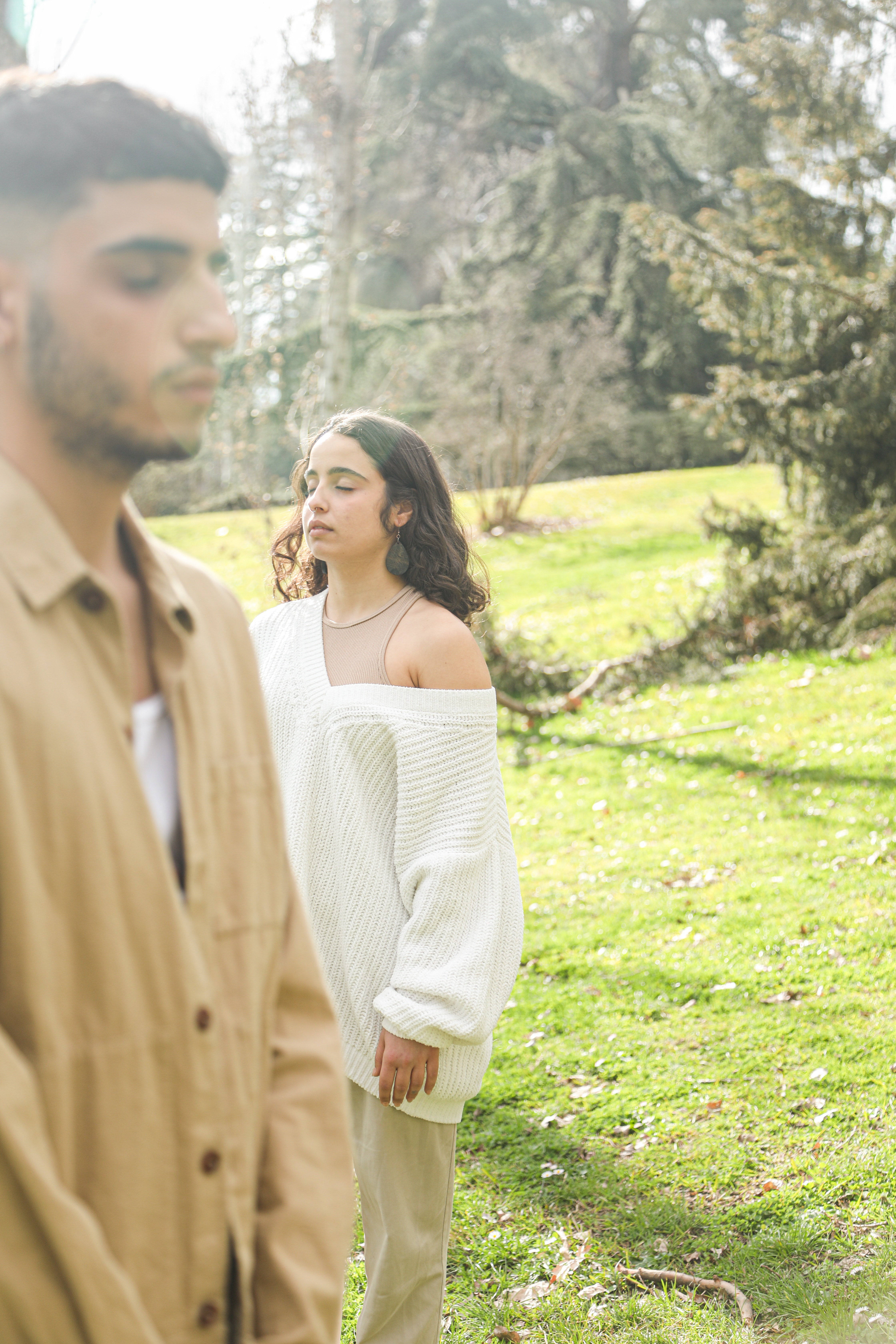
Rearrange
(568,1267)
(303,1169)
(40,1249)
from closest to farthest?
1. (40,1249)
2. (303,1169)
3. (568,1267)

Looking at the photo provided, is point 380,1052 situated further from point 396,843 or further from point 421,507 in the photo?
point 421,507

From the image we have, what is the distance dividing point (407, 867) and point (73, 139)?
1553mm

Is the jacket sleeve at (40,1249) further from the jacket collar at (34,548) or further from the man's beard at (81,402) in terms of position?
the man's beard at (81,402)

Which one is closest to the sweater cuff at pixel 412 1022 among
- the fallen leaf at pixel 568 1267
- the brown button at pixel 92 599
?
the brown button at pixel 92 599

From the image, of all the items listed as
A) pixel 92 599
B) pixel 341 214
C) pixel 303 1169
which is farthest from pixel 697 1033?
pixel 341 214

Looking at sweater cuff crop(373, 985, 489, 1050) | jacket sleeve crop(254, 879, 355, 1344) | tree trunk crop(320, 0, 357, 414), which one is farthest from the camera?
tree trunk crop(320, 0, 357, 414)

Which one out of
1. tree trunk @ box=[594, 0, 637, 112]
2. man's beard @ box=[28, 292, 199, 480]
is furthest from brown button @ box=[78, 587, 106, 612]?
tree trunk @ box=[594, 0, 637, 112]

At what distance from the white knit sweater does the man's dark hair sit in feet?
4.50

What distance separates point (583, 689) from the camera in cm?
986

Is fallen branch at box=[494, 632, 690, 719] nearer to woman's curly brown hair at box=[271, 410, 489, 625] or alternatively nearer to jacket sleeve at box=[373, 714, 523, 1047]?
woman's curly brown hair at box=[271, 410, 489, 625]

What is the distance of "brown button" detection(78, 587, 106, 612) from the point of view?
1011 mm

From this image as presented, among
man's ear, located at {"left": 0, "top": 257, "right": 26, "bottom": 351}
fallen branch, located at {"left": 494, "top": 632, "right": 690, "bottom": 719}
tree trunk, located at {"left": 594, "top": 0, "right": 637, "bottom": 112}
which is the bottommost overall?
fallen branch, located at {"left": 494, "top": 632, "right": 690, "bottom": 719}

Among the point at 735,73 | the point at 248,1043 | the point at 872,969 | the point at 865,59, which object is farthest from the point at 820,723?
the point at 735,73

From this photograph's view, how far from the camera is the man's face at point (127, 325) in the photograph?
0.94 metres
